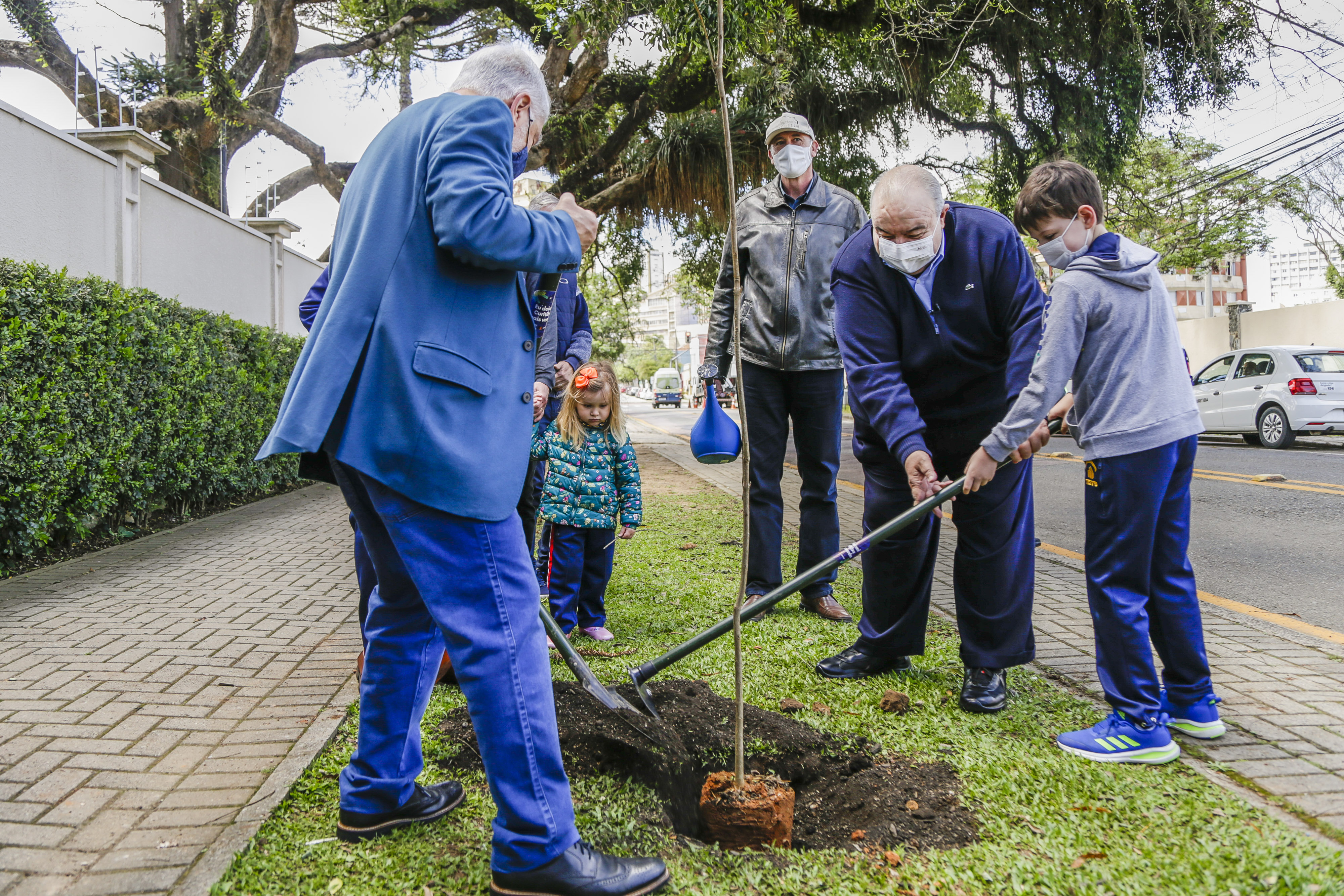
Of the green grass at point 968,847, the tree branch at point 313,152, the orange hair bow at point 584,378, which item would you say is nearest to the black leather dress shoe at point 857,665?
the green grass at point 968,847

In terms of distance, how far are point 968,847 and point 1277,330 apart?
97.8 ft

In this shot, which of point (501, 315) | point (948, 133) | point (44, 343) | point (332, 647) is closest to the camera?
point (501, 315)

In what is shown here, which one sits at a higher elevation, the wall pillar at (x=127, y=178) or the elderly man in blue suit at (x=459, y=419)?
the wall pillar at (x=127, y=178)

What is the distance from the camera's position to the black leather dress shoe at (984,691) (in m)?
3.03

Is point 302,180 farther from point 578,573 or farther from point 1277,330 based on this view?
point 1277,330

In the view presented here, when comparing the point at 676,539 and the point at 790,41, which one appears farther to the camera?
the point at 790,41

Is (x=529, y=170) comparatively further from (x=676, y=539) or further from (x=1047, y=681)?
(x=1047, y=681)

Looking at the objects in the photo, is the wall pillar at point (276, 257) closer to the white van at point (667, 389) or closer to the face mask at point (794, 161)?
the face mask at point (794, 161)

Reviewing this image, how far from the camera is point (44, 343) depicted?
5.36m

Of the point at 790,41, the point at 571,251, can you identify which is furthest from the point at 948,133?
the point at 571,251

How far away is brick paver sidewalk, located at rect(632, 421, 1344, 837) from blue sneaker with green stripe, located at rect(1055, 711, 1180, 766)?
0.17 metres

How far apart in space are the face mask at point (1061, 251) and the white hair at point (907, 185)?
39cm

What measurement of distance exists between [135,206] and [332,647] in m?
6.34

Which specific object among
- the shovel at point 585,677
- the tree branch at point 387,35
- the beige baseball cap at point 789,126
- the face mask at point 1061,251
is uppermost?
the tree branch at point 387,35
